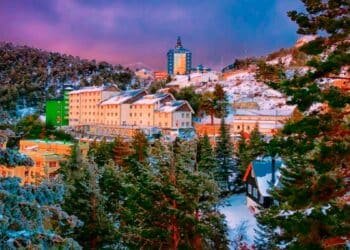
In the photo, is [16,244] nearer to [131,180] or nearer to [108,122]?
[131,180]

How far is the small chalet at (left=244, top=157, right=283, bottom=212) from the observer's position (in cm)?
3097

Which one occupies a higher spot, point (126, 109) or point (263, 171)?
point (126, 109)

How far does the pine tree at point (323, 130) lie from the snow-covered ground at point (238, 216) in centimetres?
1521

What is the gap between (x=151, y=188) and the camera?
54.6 ft

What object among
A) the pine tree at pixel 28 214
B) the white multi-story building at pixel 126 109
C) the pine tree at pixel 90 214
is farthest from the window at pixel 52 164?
the pine tree at pixel 28 214

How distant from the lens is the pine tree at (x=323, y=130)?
9695 mm

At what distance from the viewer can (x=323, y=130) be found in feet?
33.3

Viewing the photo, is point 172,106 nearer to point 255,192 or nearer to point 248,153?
point 248,153

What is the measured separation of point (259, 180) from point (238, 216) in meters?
2.84

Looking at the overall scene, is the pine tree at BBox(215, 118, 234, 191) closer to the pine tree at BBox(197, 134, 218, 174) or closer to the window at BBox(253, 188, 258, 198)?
the pine tree at BBox(197, 134, 218, 174)

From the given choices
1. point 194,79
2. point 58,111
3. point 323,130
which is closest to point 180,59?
point 194,79

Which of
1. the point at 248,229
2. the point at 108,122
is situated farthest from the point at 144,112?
the point at 248,229

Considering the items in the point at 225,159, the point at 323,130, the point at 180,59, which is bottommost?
the point at 225,159

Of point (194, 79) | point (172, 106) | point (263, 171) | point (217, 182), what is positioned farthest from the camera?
point (194, 79)
